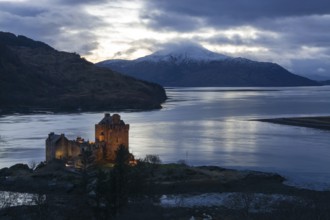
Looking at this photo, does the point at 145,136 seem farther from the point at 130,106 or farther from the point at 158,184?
the point at 130,106

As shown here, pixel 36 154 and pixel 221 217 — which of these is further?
pixel 36 154

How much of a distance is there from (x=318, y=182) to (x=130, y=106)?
431 ft

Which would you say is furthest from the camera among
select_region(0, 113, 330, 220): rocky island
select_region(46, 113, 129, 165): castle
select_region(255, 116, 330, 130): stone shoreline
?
select_region(255, 116, 330, 130): stone shoreline

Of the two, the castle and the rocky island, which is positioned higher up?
the castle

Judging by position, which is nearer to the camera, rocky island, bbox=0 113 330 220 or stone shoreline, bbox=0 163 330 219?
rocky island, bbox=0 113 330 220

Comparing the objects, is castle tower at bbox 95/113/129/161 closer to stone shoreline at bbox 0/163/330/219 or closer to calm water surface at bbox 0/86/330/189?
stone shoreline at bbox 0/163/330/219

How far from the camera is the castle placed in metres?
56.9

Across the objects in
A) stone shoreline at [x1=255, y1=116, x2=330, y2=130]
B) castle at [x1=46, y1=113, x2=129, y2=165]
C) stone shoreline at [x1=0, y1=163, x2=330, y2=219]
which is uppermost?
castle at [x1=46, y1=113, x2=129, y2=165]

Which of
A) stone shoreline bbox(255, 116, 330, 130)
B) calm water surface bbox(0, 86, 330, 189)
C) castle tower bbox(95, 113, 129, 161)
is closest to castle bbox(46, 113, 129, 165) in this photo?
castle tower bbox(95, 113, 129, 161)

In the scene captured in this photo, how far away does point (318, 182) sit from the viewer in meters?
53.2

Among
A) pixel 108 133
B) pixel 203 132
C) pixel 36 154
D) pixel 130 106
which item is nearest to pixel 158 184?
pixel 108 133

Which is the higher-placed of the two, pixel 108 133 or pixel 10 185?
pixel 108 133

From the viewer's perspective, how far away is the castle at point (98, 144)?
56938 millimetres

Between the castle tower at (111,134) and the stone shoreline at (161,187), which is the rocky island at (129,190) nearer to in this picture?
the stone shoreline at (161,187)
